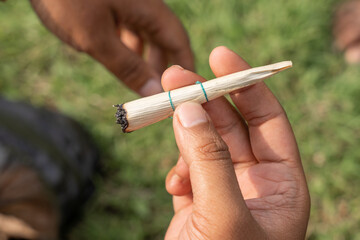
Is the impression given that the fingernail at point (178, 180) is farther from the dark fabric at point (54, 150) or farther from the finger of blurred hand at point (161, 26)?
the dark fabric at point (54, 150)

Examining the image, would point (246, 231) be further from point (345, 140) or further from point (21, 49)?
point (21, 49)

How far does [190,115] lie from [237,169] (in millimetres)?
485

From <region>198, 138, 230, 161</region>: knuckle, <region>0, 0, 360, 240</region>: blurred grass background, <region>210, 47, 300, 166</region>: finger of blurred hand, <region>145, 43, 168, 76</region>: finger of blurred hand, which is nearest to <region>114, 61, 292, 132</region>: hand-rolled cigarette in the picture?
<region>210, 47, 300, 166</region>: finger of blurred hand

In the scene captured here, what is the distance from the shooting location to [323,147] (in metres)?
2.10

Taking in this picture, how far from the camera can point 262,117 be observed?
1321 mm

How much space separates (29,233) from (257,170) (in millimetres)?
1427

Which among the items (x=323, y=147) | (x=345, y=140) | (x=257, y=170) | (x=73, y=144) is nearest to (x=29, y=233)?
(x=73, y=144)

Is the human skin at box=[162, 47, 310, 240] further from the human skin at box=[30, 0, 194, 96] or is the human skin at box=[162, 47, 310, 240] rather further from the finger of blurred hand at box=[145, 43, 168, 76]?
the finger of blurred hand at box=[145, 43, 168, 76]

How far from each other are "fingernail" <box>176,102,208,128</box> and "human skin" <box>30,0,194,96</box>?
50 centimetres

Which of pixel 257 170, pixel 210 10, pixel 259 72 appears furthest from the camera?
pixel 210 10

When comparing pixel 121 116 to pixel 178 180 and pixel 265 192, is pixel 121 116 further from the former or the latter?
pixel 265 192

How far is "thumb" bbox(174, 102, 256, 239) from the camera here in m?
0.96

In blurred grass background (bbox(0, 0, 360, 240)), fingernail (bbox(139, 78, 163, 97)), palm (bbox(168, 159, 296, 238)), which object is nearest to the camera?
palm (bbox(168, 159, 296, 238))

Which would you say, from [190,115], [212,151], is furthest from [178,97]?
[212,151]
